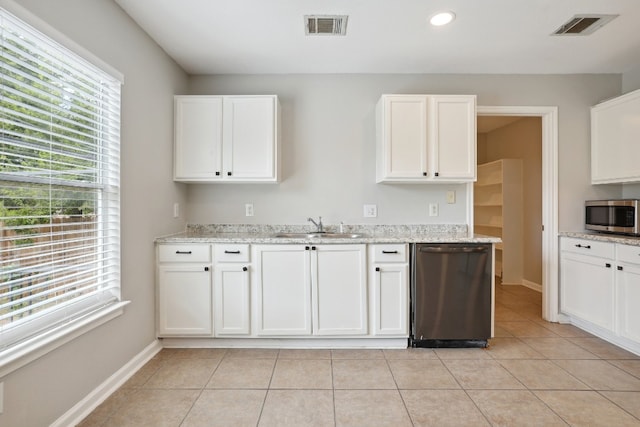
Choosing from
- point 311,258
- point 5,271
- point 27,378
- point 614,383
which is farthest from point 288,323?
point 614,383

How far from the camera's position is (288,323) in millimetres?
2680

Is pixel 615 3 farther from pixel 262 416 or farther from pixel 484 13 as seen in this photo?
pixel 262 416

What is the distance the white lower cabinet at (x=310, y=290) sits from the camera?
2664mm

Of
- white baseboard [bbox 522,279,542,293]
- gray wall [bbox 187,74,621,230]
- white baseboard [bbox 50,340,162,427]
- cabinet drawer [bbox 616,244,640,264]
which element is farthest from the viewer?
white baseboard [bbox 522,279,542,293]

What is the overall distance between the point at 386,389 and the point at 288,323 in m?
0.92

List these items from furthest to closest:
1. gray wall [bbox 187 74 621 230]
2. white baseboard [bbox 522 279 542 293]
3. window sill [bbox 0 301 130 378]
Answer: white baseboard [bbox 522 279 542 293]
gray wall [bbox 187 74 621 230]
window sill [bbox 0 301 130 378]

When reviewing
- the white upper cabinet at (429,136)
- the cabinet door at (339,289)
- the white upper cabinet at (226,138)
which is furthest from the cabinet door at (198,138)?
the white upper cabinet at (429,136)

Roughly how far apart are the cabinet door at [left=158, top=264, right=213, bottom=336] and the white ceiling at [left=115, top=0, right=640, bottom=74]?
1.82m

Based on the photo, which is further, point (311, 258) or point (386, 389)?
point (311, 258)

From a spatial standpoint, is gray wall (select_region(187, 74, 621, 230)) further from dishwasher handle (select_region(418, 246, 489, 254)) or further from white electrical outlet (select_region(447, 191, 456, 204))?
dishwasher handle (select_region(418, 246, 489, 254))

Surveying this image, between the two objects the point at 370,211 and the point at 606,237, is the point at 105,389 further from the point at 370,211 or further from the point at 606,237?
the point at 606,237

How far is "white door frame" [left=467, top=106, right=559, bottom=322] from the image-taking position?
127 inches

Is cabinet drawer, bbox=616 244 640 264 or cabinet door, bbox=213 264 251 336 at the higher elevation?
cabinet drawer, bbox=616 244 640 264

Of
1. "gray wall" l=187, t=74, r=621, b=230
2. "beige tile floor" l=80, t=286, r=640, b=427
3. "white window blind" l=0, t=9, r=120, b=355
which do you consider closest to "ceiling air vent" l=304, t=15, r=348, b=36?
"gray wall" l=187, t=74, r=621, b=230
